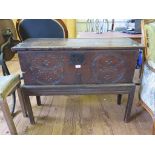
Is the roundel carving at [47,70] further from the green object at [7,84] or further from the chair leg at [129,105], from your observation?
the chair leg at [129,105]

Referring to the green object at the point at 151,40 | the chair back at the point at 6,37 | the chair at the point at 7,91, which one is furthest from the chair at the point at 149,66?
the chair back at the point at 6,37

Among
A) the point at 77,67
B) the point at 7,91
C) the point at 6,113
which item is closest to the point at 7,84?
the point at 7,91

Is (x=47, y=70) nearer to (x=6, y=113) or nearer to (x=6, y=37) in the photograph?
(x=6, y=113)

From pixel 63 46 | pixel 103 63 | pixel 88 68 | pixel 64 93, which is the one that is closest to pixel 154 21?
pixel 103 63

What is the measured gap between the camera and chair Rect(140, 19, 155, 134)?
4.80 ft

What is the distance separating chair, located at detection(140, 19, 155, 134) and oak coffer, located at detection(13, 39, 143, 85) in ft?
0.52

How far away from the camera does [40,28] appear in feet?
6.29

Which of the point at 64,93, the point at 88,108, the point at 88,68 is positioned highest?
the point at 88,68

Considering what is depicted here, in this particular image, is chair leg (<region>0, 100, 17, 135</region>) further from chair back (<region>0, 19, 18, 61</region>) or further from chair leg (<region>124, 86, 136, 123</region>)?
chair leg (<region>124, 86, 136, 123</region>)

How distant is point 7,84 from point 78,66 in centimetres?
54

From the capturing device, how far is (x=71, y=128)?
162 centimetres

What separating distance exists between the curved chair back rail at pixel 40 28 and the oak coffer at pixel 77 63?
50 centimetres
